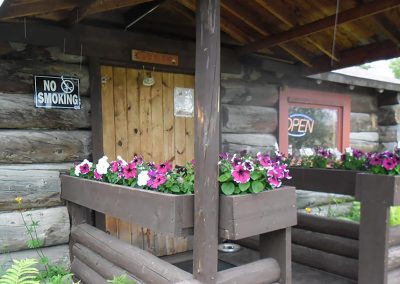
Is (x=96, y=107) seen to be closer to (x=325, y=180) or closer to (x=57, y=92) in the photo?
(x=57, y=92)

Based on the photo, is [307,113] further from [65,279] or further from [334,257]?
[65,279]

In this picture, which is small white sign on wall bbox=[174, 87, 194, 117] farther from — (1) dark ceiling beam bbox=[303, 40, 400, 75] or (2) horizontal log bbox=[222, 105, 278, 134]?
(1) dark ceiling beam bbox=[303, 40, 400, 75]

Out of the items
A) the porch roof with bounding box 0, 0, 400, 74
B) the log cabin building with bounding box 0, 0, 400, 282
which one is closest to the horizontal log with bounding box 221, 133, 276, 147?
the log cabin building with bounding box 0, 0, 400, 282

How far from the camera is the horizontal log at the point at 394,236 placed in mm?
2709

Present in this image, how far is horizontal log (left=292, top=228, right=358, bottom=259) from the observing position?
3133 millimetres

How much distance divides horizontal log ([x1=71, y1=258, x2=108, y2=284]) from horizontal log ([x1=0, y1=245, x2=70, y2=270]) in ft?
0.37

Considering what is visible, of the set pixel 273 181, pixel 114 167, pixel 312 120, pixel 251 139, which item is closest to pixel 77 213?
pixel 114 167

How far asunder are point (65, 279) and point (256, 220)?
159 centimetres

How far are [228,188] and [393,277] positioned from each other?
1648 mm

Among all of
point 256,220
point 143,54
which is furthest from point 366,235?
point 143,54

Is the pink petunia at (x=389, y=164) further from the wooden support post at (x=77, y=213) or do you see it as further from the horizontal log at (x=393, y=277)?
the wooden support post at (x=77, y=213)

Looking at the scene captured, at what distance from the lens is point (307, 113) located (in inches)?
199

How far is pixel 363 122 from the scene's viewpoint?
19.6 ft

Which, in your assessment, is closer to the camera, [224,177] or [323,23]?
[224,177]
